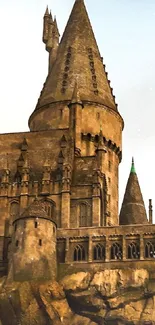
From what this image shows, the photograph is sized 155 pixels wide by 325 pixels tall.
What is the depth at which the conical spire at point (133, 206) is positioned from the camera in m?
80.6

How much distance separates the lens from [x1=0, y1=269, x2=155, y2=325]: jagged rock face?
212 feet

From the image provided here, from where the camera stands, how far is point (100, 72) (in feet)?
309

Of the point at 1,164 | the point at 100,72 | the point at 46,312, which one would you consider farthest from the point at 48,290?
the point at 100,72

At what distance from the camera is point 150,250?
68.9 m

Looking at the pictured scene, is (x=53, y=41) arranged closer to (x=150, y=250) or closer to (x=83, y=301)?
(x=150, y=250)

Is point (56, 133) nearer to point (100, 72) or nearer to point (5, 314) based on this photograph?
point (100, 72)

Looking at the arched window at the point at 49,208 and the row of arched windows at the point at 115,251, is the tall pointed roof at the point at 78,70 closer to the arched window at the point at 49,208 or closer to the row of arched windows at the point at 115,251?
the arched window at the point at 49,208

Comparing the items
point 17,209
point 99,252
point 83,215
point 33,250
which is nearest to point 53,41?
point 17,209

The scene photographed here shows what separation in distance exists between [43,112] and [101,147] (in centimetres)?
1285

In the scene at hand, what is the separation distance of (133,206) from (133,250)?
12911 millimetres

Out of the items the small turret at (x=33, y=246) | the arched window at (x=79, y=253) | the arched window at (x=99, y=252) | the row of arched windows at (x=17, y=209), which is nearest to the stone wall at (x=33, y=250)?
the small turret at (x=33, y=246)

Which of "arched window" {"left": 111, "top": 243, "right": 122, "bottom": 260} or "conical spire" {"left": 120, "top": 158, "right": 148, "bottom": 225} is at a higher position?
"conical spire" {"left": 120, "top": 158, "right": 148, "bottom": 225}

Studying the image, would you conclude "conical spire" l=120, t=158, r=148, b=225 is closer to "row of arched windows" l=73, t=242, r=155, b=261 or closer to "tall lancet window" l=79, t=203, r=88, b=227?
"tall lancet window" l=79, t=203, r=88, b=227

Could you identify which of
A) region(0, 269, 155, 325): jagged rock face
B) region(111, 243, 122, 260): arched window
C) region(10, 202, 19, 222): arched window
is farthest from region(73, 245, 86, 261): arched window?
region(10, 202, 19, 222): arched window
